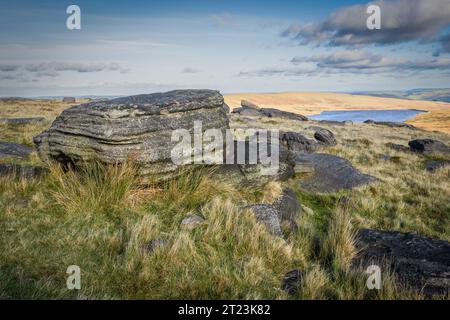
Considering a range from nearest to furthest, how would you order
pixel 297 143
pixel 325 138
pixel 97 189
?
1. pixel 97 189
2. pixel 297 143
3. pixel 325 138

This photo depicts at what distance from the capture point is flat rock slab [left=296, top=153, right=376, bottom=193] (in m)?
12.3

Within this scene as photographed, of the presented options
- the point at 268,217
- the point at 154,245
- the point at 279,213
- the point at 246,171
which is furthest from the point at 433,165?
the point at 154,245

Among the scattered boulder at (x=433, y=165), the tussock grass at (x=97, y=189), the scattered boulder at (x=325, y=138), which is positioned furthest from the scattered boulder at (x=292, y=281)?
the scattered boulder at (x=325, y=138)

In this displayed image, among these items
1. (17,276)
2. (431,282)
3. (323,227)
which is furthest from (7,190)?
(431,282)

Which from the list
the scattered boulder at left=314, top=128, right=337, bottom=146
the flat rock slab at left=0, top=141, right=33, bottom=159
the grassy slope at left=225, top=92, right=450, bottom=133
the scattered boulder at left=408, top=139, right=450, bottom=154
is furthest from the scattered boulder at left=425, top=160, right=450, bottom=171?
the grassy slope at left=225, top=92, right=450, bottom=133

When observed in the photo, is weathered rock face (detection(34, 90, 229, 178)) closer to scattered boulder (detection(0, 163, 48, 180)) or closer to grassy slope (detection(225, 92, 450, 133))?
scattered boulder (detection(0, 163, 48, 180))

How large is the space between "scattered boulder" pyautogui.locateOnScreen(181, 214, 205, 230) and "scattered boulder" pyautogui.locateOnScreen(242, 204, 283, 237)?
50.0 inches

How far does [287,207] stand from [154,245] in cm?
469

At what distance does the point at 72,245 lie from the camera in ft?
18.0

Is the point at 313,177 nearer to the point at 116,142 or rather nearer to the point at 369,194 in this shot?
the point at 369,194

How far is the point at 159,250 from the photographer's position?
16.9 feet

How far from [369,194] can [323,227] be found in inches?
189

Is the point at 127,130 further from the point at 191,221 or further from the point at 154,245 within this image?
the point at 154,245

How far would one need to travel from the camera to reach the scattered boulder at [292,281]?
15.1 feet
